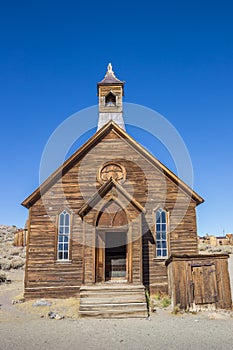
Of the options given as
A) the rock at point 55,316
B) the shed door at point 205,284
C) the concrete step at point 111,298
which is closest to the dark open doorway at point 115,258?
the concrete step at point 111,298

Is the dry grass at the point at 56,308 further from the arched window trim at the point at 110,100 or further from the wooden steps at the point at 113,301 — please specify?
the arched window trim at the point at 110,100

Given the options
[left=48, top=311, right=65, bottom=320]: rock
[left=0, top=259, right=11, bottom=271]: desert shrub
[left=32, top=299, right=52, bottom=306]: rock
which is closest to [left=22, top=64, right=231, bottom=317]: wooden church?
[left=32, top=299, right=52, bottom=306]: rock

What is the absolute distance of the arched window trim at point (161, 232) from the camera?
1708 cm

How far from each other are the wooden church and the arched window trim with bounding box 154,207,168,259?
0.05 metres

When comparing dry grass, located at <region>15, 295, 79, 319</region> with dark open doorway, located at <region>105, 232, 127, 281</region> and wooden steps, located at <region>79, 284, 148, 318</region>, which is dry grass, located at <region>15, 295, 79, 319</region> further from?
dark open doorway, located at <region>105, 232, 127, 281</region>

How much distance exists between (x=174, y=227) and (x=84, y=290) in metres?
5.84

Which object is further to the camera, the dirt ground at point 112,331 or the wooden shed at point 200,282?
the wooden shed at point 200,282

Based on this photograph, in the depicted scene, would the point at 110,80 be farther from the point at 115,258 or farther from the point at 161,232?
the point at 115,258

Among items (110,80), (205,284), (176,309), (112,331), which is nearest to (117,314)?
(176,309)

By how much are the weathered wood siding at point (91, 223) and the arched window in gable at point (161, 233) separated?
302mm

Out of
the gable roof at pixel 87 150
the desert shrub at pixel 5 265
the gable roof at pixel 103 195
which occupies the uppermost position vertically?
the gable roof at pixel 87 150

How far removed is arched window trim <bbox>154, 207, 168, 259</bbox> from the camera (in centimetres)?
1708

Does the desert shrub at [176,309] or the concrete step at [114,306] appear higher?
the concrete step at [114,306]

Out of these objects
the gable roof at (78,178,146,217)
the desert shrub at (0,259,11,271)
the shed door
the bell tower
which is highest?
the bell tower
